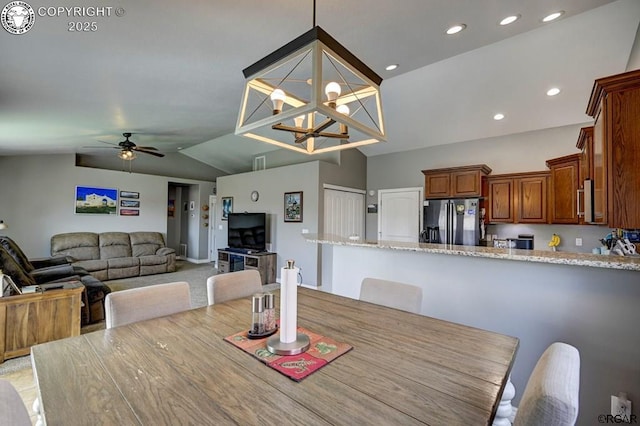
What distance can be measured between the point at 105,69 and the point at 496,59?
417cm

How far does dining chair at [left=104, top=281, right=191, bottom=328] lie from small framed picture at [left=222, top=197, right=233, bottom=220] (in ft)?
19.1

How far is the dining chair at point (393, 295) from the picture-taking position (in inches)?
69.4

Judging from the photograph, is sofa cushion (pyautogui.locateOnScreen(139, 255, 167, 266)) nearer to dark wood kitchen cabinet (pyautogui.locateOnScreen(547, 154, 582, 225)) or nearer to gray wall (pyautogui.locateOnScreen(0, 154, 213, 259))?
gray wall (pyautogui.locateOnScreen(0, 154, 213, 259))

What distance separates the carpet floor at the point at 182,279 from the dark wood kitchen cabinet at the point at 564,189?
4848 mm

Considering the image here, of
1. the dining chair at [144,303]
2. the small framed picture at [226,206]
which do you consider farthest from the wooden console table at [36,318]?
the small framed picture at [226,206]

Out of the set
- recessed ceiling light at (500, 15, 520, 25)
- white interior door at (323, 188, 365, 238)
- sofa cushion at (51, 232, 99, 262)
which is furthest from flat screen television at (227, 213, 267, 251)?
recessed ceiling light at (500, 15, 520, 25)

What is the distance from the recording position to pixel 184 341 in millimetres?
1230

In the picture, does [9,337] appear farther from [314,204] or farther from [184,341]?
[314,204]

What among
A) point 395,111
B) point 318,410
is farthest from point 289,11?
point 395,111

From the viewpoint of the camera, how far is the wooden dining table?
774mm

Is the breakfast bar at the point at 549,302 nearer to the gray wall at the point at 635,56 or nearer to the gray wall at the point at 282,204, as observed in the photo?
the gray wall at the point at 635,56

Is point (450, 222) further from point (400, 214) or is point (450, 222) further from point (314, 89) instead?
point (314, 89)

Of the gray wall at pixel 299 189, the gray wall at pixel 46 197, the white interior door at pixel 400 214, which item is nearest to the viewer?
the gray wall at pixel 299 189

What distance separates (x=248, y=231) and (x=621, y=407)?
5821 millimetres
